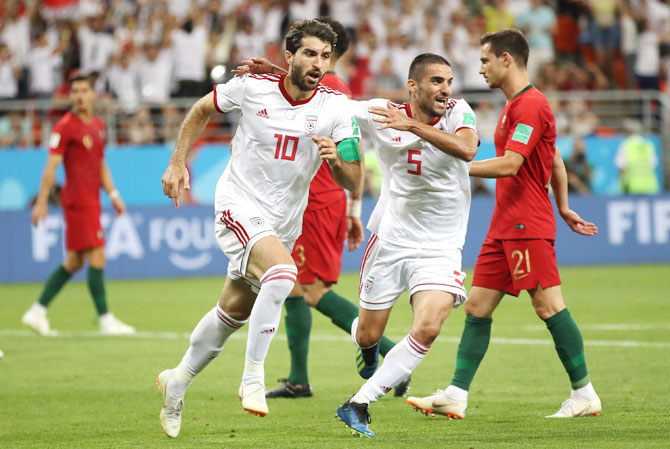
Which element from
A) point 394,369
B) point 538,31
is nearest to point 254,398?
point 394,369

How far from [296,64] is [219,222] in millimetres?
1046

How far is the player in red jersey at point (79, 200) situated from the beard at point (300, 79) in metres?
5.56

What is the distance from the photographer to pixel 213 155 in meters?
19.2

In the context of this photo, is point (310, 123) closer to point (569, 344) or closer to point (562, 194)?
point (562, 194)

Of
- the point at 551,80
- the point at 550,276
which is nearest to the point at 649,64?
the point at 551,80

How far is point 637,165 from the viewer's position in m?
20.5

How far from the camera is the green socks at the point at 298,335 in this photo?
789 cm

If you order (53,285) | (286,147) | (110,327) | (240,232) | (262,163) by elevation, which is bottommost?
(110,327)

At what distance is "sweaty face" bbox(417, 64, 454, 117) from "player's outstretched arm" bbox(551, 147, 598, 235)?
3.74 feet

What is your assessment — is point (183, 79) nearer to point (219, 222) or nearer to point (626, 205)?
point (626, 205)

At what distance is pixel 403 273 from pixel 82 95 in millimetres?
6056

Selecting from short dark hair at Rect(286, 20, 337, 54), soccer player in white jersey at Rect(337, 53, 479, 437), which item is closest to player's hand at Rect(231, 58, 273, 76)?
short dark hair at Rect(286, 20, 337, 54)

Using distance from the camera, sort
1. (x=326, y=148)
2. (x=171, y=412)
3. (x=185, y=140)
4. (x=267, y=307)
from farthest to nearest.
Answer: (x=185, y=140), (x=171, y=412), (x=267, y=307), (x=326, y=148)

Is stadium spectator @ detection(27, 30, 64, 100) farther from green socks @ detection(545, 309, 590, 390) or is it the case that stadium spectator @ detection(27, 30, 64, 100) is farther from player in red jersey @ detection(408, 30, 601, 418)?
green socks @ detection(545, 309, 590, 390)
